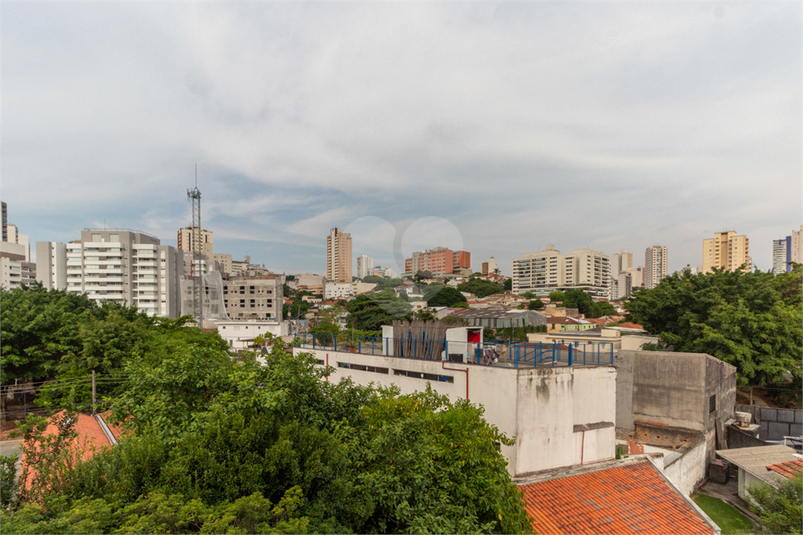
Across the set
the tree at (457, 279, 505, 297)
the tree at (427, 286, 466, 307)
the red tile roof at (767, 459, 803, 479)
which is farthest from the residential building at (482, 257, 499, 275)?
the red tile roof at (767, 459, 803, 479)

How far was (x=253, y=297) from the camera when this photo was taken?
55.0 m

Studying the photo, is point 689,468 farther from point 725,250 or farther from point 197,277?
point 197,277

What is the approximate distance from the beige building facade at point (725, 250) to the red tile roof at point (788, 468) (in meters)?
13.8

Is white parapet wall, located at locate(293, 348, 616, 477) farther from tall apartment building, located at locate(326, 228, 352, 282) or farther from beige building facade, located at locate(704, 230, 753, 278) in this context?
beige building facade, located at locate(704, 230, 753, 278)

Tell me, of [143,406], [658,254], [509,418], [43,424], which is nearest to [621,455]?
[509,418]

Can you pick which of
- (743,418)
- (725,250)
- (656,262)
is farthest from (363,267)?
(656,262)

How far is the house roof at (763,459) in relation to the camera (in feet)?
35.6

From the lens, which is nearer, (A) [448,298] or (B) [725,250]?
(B) [725,250]

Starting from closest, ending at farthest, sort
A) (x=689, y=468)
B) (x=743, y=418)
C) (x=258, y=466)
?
(x=258, y=466), (x=689, y=468), (x=743, y=418)

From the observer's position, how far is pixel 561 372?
31.9 ft

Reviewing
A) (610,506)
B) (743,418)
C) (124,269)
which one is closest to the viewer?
(610,506)

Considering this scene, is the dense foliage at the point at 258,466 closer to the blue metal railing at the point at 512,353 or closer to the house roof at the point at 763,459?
the blue metal railing at the point at 512,353

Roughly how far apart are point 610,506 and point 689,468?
19.8 feet

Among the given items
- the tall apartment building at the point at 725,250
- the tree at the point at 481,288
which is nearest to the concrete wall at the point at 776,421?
the tall apartment building at the point at 725,250
